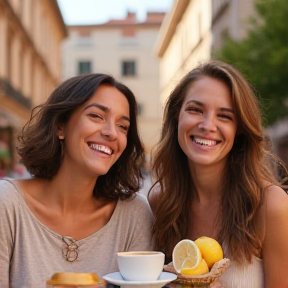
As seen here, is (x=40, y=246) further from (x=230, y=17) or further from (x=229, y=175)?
(x=230, y=17)

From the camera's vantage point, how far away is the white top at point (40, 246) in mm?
2855

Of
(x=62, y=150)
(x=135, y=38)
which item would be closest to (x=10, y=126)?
(x=62, y=150)

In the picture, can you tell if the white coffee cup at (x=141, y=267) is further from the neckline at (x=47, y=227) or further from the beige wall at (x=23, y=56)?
the beige wall at (x=23, y=56)

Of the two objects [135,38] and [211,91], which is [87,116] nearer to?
[211,91]

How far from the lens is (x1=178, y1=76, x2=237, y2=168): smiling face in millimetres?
3076

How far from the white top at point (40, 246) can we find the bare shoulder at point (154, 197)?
1.24 ft

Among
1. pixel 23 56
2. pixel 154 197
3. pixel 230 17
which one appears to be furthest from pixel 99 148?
pixel 23 56

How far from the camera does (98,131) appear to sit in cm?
296

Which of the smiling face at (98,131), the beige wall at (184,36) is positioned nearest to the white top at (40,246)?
the smiling face at (98,131)

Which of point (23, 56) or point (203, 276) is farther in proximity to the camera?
point (23, 56)

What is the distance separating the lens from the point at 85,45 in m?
62.1

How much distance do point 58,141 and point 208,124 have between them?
743 millimetres

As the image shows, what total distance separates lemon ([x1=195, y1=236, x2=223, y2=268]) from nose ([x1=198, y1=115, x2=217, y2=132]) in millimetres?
680

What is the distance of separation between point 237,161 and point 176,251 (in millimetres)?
978
